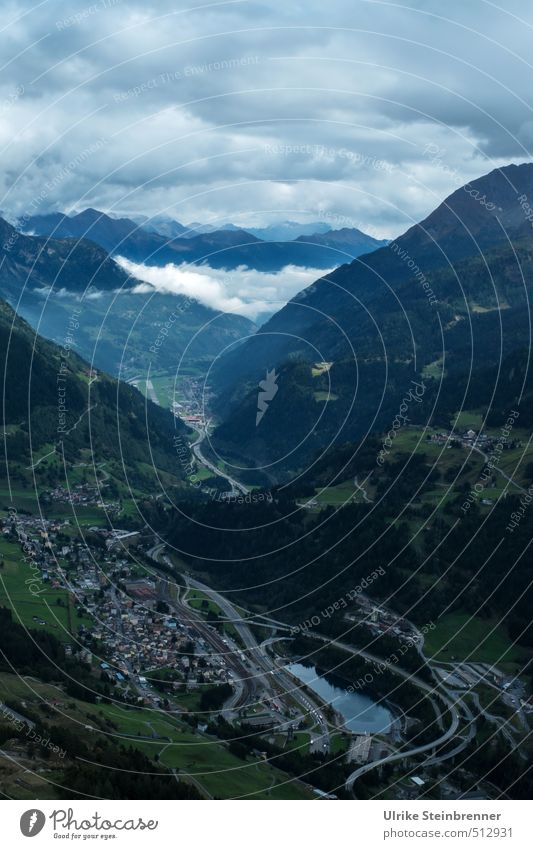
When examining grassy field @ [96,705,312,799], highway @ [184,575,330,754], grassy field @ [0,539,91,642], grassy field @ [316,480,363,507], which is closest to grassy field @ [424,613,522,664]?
highway @ [184,575,330,754]

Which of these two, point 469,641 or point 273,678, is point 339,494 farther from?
point 273,678

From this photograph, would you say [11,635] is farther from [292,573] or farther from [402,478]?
[402,478]

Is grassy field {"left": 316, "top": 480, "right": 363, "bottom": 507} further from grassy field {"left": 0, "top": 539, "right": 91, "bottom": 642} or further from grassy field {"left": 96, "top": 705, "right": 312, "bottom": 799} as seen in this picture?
grassy field {"left": 96, "top": 705, "right": 312, "bottom": 799}

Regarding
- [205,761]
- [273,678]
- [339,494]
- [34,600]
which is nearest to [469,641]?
[273,678]

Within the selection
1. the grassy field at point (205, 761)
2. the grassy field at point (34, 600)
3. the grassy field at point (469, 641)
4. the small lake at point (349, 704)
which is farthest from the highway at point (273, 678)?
the grassy field at point (34, 600)

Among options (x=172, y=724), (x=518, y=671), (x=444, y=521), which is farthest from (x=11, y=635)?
(x=444, y=521)

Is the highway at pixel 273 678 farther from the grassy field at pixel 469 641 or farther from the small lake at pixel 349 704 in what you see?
the grassy field at pixel 469 641
